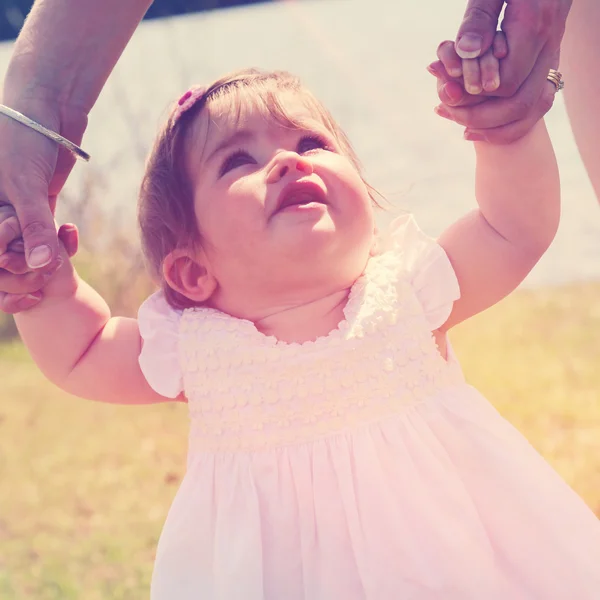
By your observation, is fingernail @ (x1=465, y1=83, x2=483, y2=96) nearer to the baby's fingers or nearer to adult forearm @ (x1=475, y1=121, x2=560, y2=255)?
the baby's fingers

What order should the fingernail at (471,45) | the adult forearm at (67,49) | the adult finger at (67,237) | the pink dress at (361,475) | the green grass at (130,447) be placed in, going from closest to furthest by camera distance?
the fingernail at (471,45), the pink dress at (361,475), the adult forearm at (67,49), the adult finger at (67,237), the green grass at (130,447)

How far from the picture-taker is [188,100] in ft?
4.25

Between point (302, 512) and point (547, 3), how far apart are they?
2.49 feet

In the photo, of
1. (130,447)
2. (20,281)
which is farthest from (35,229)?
(130,447)

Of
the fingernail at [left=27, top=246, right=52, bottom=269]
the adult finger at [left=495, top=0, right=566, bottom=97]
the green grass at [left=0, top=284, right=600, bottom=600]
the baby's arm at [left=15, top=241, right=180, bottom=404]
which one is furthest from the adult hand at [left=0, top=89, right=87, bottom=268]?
the green grass at [left=0, top=284, right=600, bottom=600]

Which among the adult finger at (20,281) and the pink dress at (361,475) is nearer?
the pink dress at (361,475)

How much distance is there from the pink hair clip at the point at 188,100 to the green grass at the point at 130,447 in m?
0.97

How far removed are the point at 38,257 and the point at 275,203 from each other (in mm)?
349

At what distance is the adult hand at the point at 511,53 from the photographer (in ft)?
3.19

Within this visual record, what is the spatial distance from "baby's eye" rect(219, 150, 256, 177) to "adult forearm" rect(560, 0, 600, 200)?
0.62 m

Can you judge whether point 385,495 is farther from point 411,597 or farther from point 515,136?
point 515,136

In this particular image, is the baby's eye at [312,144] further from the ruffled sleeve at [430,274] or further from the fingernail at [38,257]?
the fingernail at [38,257]

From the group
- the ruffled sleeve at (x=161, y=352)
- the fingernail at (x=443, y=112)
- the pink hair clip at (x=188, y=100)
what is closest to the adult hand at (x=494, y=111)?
the fingernail at (x=443, y=112)

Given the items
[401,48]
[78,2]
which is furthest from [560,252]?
[78,2]
